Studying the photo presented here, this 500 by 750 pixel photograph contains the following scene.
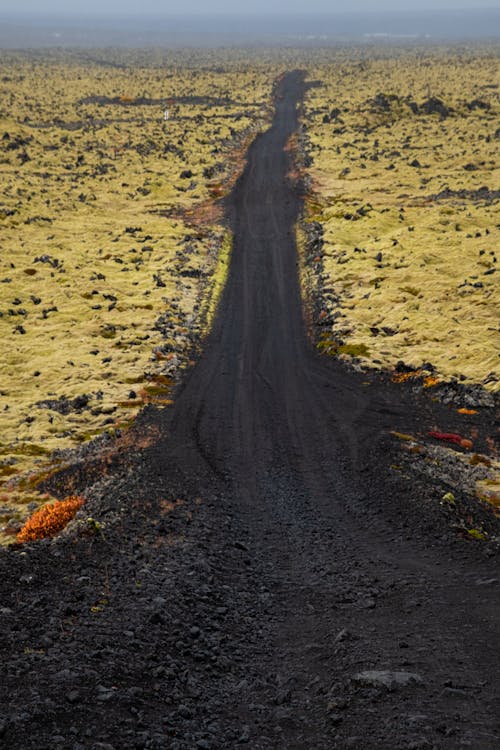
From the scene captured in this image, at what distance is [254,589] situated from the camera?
1600cm

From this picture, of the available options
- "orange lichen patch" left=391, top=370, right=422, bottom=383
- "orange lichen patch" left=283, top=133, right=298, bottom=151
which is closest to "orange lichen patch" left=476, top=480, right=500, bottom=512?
"orange lichen patch" left=391, top=370, right=422, bottom=383

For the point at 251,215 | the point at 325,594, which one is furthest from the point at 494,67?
the point at 325,594

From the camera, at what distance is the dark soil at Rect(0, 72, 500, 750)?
1116 centimetres

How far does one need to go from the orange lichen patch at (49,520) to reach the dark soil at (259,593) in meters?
0.60

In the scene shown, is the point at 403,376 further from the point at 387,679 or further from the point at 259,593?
the point at 387,679

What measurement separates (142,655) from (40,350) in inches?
880

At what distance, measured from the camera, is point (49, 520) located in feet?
61.4

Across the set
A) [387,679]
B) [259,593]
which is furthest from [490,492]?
[387,679]

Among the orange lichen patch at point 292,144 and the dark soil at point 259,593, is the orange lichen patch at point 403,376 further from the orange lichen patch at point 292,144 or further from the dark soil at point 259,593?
the orange lichen patch at point 292,144

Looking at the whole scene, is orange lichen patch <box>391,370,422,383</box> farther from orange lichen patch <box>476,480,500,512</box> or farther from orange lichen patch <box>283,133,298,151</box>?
orange lichen patch <box>283,133,298,151</box>

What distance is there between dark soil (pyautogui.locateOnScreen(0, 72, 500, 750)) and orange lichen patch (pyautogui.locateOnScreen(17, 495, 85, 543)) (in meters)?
0.60

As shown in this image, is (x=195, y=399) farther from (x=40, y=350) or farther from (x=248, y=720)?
(x=248, y=720)

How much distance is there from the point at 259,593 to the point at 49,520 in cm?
747

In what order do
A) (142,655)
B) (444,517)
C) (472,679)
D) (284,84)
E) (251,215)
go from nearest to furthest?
(472,679) < (142,655) < (444,517) < (251,215) < (284,84)
